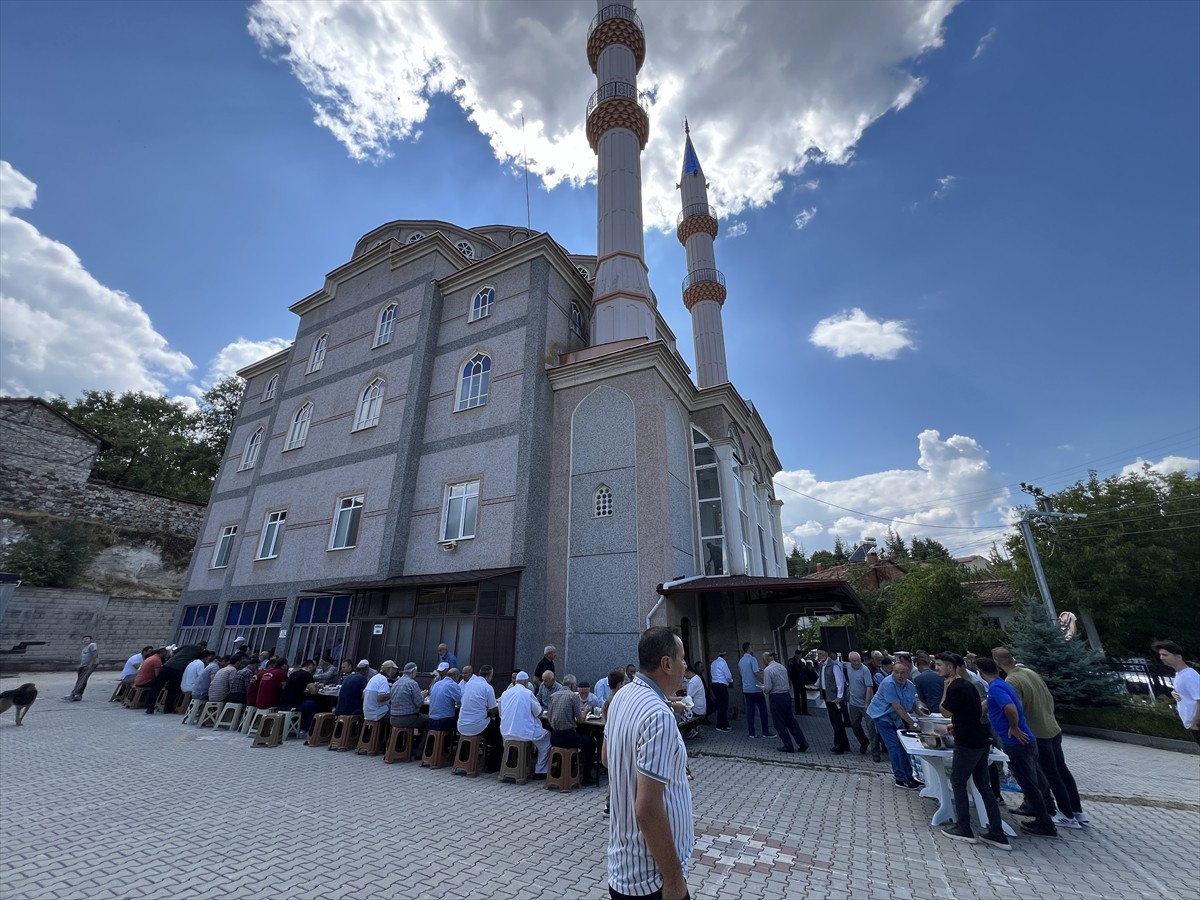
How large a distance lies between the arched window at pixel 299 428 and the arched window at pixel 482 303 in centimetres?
817

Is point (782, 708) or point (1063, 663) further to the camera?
point (1063, 663)

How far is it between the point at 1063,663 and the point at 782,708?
11.2m

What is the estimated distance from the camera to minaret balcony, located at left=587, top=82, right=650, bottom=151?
2030 cm

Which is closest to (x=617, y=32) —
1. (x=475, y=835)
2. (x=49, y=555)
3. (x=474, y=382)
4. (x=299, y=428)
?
(x=474, y=382)

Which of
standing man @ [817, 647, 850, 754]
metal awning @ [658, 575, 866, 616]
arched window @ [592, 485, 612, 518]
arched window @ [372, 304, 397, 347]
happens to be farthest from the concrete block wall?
standing man @ [817, 647, 850, 754]

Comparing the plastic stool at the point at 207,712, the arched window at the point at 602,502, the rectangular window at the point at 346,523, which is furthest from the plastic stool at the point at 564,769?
the rectangular window at the point at 346,523

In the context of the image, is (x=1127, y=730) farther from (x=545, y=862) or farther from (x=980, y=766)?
(x=545, y=862)

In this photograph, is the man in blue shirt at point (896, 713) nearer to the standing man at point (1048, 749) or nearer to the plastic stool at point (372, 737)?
the standing man at point (1048, 749)

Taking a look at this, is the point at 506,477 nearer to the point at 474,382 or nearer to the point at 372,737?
the point at 474,382

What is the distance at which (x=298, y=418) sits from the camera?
2059 centimetres

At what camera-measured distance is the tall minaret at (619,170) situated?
57.8ft

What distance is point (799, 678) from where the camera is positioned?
552 inches

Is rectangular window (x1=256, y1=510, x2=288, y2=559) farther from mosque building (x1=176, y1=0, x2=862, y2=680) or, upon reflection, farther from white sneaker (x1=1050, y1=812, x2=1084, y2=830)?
white sneaker (x1=1050, y1=812, x2=1084, y2=830)

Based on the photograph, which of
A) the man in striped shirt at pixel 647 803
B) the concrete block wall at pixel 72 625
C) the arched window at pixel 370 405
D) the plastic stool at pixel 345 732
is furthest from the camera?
the concrete block wall at pixel 72 625
